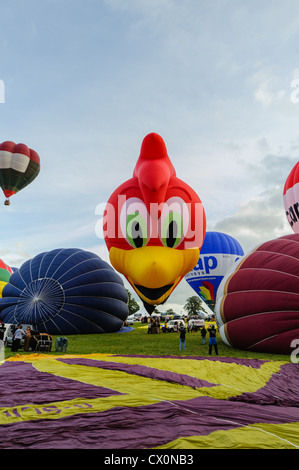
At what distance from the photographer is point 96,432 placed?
128 inches

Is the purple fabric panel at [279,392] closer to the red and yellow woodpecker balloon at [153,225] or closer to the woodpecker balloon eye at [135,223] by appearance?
the red and yellow woodpecker balloon at [153,225]

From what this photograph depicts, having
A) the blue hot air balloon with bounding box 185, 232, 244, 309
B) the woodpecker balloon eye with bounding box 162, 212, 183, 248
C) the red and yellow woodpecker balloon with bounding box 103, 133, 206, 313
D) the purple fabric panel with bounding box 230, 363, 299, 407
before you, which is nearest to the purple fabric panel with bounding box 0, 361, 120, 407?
the purple fabric panel with bounding box 230, 363, 299, 407

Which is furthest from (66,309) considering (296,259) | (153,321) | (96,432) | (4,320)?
(96,432)

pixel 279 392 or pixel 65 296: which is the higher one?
pixel 65 296

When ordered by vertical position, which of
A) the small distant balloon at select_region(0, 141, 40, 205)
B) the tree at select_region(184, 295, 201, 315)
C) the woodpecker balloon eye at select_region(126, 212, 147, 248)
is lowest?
the tree at select_region(184, 295, 201, 315)

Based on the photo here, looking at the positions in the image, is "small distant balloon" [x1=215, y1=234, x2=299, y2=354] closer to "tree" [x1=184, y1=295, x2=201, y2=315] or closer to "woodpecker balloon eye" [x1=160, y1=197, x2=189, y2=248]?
"woodpecker balloon eye" [x1=160, y1=197, x2=189, y2=248]

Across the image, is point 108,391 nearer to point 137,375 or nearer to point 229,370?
point 137,375

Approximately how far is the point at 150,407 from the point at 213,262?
66.1ft

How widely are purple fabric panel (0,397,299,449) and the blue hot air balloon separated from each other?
773 inches

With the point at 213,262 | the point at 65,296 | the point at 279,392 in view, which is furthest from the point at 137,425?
the point at 213,262

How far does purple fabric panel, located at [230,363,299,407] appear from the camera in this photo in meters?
4.62

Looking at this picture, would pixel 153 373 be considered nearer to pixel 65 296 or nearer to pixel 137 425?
pixel 137 425

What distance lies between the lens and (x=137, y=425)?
3.42 metres
